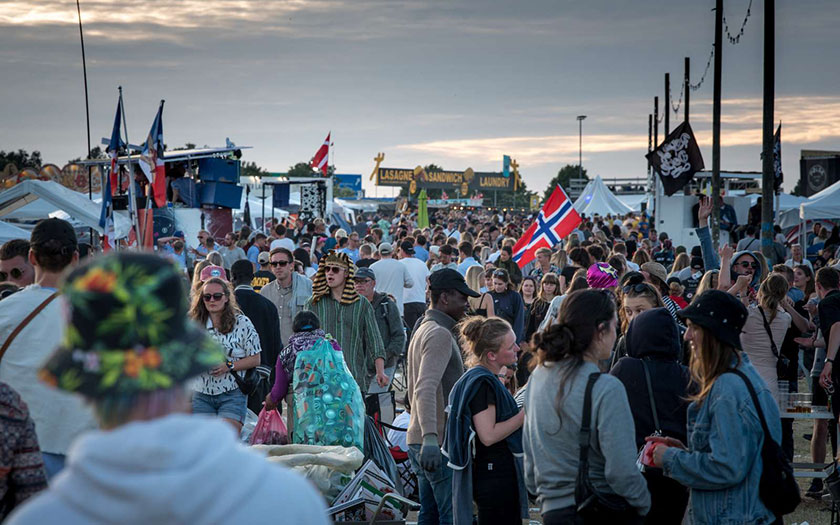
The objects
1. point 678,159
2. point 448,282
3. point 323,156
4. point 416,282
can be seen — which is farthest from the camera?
point 323,156

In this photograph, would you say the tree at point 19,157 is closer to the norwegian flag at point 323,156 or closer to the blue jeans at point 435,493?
the norwegian flag at point 323,156

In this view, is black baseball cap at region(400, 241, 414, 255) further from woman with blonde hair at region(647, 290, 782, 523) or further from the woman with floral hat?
the woman with floral hat

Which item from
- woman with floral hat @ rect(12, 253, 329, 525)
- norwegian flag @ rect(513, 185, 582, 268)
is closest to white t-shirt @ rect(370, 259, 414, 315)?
norwegian flag @ rect(513, 185, 582, 268)

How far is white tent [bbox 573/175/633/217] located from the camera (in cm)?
4609

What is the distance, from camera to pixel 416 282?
42.7 feet

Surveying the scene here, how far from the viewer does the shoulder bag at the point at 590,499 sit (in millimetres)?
3818

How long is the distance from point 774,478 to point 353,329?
497cm

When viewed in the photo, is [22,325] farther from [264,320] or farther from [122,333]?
[264,320]

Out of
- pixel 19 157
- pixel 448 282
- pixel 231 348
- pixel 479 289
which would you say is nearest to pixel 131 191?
pixel 479 289

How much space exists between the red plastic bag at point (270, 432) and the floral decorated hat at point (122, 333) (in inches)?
206

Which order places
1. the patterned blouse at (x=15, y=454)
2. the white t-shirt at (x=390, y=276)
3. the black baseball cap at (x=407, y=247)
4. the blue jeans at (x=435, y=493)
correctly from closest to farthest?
the patterned blouse at (x=15, y=454) < the blue jeans at (x=435, y=493) < the white t-shirt at (x=390, y=276) < the black baseball cap at (x=407, y=247)

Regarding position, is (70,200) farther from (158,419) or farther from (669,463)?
(158,419)

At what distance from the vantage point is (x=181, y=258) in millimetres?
16547

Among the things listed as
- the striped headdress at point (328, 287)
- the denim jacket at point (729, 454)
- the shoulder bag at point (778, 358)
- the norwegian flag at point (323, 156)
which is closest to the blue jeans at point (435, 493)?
the denim jacket at point (729, 454)
